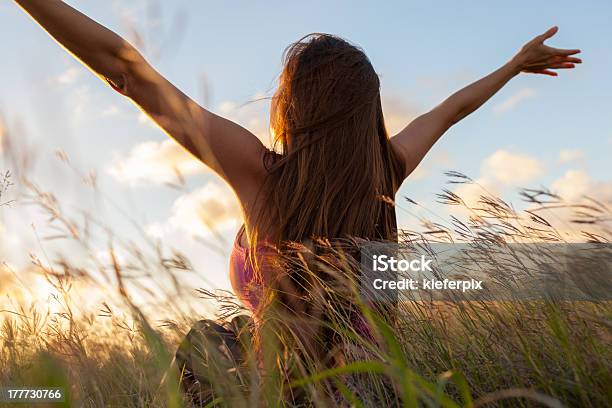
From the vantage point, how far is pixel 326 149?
8.32 feet

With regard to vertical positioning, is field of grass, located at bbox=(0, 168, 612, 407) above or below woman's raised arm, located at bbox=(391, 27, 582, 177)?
below

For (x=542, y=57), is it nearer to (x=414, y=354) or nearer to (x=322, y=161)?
(x=322, y=161)

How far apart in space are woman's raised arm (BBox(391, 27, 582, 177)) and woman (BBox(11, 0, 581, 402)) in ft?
A: 1.33

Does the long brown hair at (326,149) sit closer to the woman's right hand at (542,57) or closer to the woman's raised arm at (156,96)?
the woman's raised arm at (156,96)

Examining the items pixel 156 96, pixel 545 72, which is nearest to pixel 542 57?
pixel 545 72

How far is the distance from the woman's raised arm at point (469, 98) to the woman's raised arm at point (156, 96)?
3.24 feet

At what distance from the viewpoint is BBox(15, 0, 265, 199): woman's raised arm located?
2045mm

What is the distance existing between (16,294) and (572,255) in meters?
2.35

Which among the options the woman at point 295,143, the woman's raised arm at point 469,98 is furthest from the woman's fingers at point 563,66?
the woman at point 295,143

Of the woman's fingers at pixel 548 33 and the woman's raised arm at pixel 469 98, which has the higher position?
the woman's fingers at pixel 548 33

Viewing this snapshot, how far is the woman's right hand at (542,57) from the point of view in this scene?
3.84 meters

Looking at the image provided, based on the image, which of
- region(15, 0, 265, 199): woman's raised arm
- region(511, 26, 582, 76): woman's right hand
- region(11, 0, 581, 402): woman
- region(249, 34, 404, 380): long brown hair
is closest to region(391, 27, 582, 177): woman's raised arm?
region(511, 26, 582, 76): woman's right hand

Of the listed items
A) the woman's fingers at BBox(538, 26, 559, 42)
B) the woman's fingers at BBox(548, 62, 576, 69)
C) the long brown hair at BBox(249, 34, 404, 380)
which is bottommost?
the long brown hair at BBox(249, 34, 404, 380)

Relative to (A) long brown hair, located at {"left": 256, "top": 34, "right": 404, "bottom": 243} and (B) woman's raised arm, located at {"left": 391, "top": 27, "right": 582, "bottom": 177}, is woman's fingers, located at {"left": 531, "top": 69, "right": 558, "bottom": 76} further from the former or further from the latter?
(A) long brown hair, located at {"left": 256, "top": 34, "right": 404, "bottom": 243}
